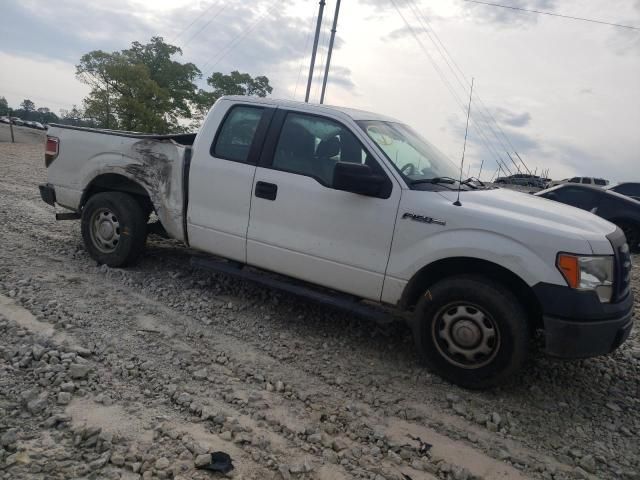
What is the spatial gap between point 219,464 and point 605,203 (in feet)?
34.9

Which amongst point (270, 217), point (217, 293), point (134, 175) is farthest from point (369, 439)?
point (134, 175)

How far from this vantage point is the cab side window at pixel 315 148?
420 centimetres

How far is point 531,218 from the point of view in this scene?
362 centimetres

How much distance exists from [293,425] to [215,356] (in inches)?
40.0

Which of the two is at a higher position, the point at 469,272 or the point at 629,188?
the point at 629,188

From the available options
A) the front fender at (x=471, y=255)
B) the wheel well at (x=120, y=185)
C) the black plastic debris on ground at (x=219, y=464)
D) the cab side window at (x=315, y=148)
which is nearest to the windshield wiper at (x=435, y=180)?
the cab side window at (x=315, y=148)

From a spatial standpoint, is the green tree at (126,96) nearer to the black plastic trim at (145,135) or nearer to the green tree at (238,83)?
the green tree at (238,83)

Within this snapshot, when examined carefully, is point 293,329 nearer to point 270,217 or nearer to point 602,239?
point 270,217

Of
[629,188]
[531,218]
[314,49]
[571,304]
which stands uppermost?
[314,49]

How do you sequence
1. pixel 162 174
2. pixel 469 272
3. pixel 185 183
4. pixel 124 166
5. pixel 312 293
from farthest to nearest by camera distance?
pixel 124 166
pixel 162 174
pixel 185 183
pixel 312 293
pixel 469 272

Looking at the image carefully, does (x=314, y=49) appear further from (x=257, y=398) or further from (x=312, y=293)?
(x=257, y=398)

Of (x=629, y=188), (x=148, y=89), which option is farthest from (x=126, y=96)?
(x=629, y=188)

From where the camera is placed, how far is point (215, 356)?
3.83 m

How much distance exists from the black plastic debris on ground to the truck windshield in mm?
2404
